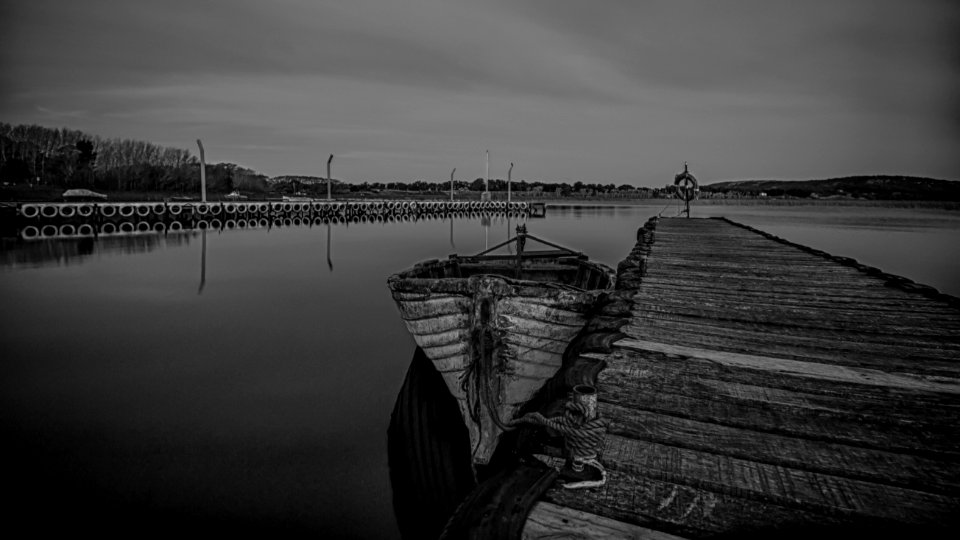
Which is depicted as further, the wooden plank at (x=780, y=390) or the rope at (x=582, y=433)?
the wooden plank at (x=780, y=390)

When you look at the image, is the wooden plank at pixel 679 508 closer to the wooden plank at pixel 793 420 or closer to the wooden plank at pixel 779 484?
the wooden plank at pixel 779 484

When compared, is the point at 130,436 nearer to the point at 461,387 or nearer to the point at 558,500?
the point at 461,387

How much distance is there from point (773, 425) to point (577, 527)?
164cm

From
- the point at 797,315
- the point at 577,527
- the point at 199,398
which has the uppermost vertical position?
the point at 797,315

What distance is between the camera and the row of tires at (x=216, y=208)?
3900 centimetres

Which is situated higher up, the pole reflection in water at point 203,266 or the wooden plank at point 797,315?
the wooden plank at point 797,315

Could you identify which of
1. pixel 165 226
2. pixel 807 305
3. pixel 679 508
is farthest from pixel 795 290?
pixel 165 226

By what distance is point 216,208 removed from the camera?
160 feet

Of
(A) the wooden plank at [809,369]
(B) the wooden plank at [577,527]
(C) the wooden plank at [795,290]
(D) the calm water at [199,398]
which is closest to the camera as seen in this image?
(B) the wooden plank at [577,527]

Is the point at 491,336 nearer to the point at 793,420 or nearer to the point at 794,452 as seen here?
the point at 793,420

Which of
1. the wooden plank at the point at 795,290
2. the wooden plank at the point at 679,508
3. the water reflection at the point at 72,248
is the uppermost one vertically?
the wooden plank at the point at 795,290

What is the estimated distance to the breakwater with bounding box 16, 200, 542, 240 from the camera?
125 feet

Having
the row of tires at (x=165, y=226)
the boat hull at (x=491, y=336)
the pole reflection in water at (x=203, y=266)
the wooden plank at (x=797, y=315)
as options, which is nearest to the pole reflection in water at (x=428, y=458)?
the boat hull at (x=491, y=336)

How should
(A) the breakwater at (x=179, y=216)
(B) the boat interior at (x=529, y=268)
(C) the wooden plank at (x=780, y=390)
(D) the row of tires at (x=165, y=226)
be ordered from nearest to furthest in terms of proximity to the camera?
(C) the wooden plank at (x=780, y=390) → (B) the boat interior at (x=529, y=268) → (D) the row of tires at (x=165, y=226) → (A) the breakwater at (x=179, y=216)
